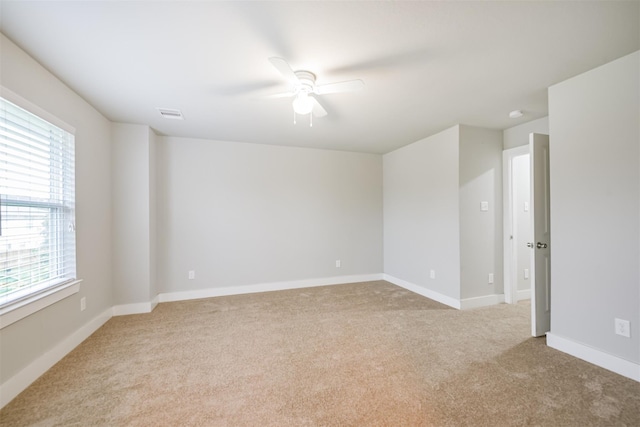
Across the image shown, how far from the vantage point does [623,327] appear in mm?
1946

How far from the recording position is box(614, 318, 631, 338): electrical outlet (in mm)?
1921

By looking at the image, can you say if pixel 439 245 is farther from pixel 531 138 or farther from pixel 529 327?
pixel 531 138

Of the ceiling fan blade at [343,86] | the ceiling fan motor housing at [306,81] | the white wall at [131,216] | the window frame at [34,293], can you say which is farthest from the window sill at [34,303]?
the ceiling fan blade at [343,86]

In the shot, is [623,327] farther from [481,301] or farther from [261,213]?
[261,213]

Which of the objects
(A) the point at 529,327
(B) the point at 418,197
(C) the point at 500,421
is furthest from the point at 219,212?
(A) the point at 529,327

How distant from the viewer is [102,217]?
301cm

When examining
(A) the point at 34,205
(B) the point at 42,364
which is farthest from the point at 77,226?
(B) the point at 42,364

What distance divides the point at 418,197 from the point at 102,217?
13.9ft

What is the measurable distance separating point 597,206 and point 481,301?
187cm

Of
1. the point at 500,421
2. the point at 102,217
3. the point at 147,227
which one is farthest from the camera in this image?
the point at 147,227

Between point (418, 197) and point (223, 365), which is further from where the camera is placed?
point (418, 197)

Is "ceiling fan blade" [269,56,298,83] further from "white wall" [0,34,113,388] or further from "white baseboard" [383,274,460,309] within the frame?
"white baseboard" [383,274,460,309]

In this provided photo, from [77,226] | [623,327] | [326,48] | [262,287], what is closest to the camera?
[326,48]

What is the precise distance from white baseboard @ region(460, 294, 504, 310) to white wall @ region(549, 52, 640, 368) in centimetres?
103
